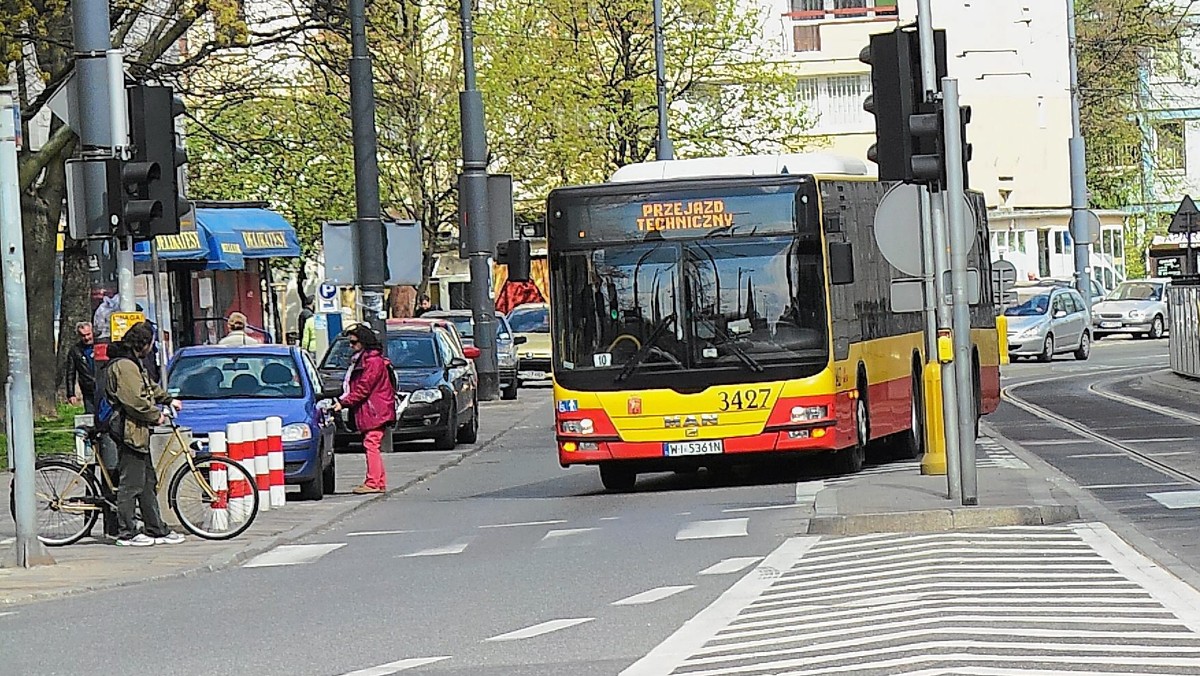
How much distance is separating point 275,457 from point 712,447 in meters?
3.83

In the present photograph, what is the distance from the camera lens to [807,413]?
65.4ft

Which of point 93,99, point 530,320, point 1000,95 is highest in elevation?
point 1000,95

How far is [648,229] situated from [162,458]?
5133 millimetres

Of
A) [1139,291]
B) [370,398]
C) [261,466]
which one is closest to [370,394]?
[370,398]

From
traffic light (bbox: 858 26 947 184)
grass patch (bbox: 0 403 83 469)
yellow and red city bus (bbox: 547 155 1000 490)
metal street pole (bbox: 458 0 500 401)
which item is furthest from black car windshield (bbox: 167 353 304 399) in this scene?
metal street pole (bbox: 458 0 500 401)

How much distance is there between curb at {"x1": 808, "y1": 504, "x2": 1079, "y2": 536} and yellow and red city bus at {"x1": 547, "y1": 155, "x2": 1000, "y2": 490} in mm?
4678

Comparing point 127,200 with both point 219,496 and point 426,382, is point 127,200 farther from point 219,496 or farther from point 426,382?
point 426,382

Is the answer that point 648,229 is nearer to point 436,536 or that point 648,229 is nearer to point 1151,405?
point 436,536

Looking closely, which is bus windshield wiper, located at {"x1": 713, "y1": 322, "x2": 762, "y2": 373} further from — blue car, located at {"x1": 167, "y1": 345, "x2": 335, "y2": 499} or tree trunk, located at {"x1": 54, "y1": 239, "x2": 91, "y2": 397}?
tree trunk, located at {"x1": 54, "y1": 239, "x2": 91, "y2": 397}

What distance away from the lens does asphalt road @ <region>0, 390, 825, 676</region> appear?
1028 cm

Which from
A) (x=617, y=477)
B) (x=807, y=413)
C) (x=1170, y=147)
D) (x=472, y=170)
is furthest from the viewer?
(x=1170, y=147)

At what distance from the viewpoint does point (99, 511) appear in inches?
675

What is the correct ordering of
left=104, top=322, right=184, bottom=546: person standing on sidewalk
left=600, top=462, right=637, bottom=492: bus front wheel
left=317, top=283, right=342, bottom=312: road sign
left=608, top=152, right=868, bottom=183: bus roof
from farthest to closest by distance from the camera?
left=317, top=283, right=342, bottom=312: road sign < left=608, top=152, right=868, bottom=183: bus roof < left=600, top=462, right=637, bottom=492: bus front wheel < left=104, top=322, right=184, bottom=546: person standing on sidewalk

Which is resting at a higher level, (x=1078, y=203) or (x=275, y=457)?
(x=1078, y=203)
